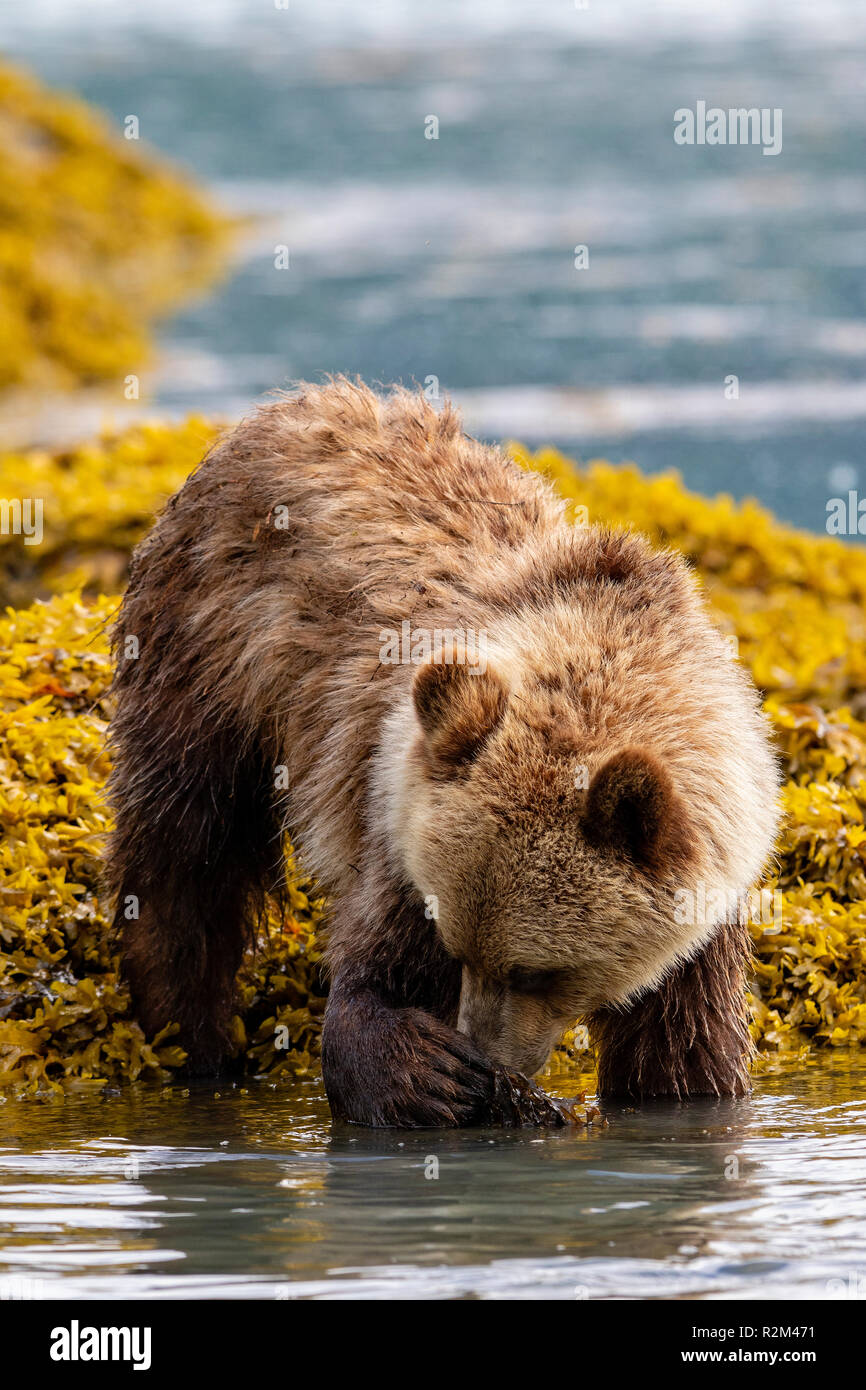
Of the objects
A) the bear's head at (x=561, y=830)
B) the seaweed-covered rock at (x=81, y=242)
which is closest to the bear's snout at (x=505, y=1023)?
the bear's head at (x=561, y=830)

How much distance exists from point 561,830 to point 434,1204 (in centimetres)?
105

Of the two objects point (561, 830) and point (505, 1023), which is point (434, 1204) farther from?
point (561, 830)

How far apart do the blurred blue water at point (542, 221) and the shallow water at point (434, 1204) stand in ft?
11.3

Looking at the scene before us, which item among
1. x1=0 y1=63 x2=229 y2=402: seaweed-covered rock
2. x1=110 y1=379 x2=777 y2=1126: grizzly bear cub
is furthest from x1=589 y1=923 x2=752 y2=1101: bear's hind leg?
x1=0 y1=63 x2=229 y2=402: seaweed-covered rock

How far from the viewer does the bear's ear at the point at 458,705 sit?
17.9 feet

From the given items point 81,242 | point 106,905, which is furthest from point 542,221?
point 106,905

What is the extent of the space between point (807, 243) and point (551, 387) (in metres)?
14.9

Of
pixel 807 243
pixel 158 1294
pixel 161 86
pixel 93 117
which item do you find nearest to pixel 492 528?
pixel 158 1294

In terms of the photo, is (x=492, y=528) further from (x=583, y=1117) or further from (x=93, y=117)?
(x=93, y=117)

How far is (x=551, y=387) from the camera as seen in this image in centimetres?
2611

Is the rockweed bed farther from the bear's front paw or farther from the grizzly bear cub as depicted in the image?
the bear's front paw

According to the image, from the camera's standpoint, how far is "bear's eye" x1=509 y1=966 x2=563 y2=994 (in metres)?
5.54

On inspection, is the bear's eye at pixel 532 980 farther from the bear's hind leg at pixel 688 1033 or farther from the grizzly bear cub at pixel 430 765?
the bear's hind leg at pixel 688 1033

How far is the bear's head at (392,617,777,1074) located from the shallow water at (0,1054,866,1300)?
51cm
